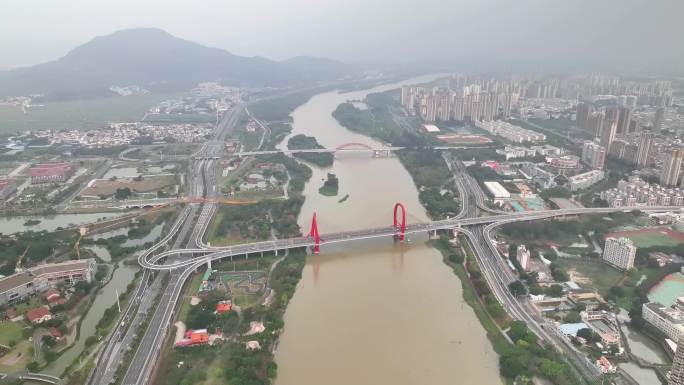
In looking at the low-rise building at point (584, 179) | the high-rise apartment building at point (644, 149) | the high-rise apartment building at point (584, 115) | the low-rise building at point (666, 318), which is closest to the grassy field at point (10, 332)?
the low-rise building at point (666, 318)

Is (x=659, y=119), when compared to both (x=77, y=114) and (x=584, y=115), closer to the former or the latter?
(x=584, y=115)

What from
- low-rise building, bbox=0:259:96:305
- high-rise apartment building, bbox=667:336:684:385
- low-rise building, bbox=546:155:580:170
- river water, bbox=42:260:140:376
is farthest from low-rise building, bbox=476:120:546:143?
low-rise building, bbox=0:259:96:305

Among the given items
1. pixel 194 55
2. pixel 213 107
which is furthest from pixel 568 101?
pixel 194 55

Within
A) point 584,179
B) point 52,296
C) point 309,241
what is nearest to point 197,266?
point 309,241

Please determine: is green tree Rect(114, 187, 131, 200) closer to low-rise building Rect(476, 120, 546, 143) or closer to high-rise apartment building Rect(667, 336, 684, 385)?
high-rise apartment building Rect(667, 336, 684, 385)

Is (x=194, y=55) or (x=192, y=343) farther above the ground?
(x=194, y=55)

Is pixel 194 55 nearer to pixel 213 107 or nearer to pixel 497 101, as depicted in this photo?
pixel 213 107

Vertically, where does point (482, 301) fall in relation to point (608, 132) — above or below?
below
